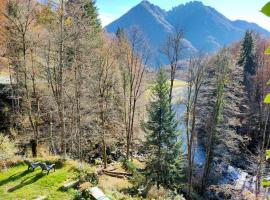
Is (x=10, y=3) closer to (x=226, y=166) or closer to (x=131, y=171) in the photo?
(x=131, y=171)

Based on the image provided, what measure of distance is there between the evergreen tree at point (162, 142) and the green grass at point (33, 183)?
7601 millimetres

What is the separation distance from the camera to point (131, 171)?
17.1 metres

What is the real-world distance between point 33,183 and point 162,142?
32.5 feet

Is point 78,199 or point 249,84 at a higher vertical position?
point 249,84

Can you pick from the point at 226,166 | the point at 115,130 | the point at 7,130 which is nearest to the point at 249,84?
the point at 226,166

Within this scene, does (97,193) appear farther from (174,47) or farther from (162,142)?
(174,47)

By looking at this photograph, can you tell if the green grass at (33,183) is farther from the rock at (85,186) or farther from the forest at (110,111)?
the forest at (110,111)

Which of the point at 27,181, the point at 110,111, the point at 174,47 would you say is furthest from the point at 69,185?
the point at 174,47

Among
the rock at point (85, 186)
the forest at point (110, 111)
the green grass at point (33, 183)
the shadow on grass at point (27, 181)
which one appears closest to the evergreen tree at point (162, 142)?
the forest at point (110, 111)

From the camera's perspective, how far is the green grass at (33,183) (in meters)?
9.38

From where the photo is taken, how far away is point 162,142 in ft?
60.3

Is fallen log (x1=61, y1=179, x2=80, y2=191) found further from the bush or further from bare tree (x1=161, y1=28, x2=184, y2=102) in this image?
bare tree (x1=161, y1=28, x2=184, y2=102)

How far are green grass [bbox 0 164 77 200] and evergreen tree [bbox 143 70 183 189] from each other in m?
7.60

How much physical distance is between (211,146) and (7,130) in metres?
15.0
